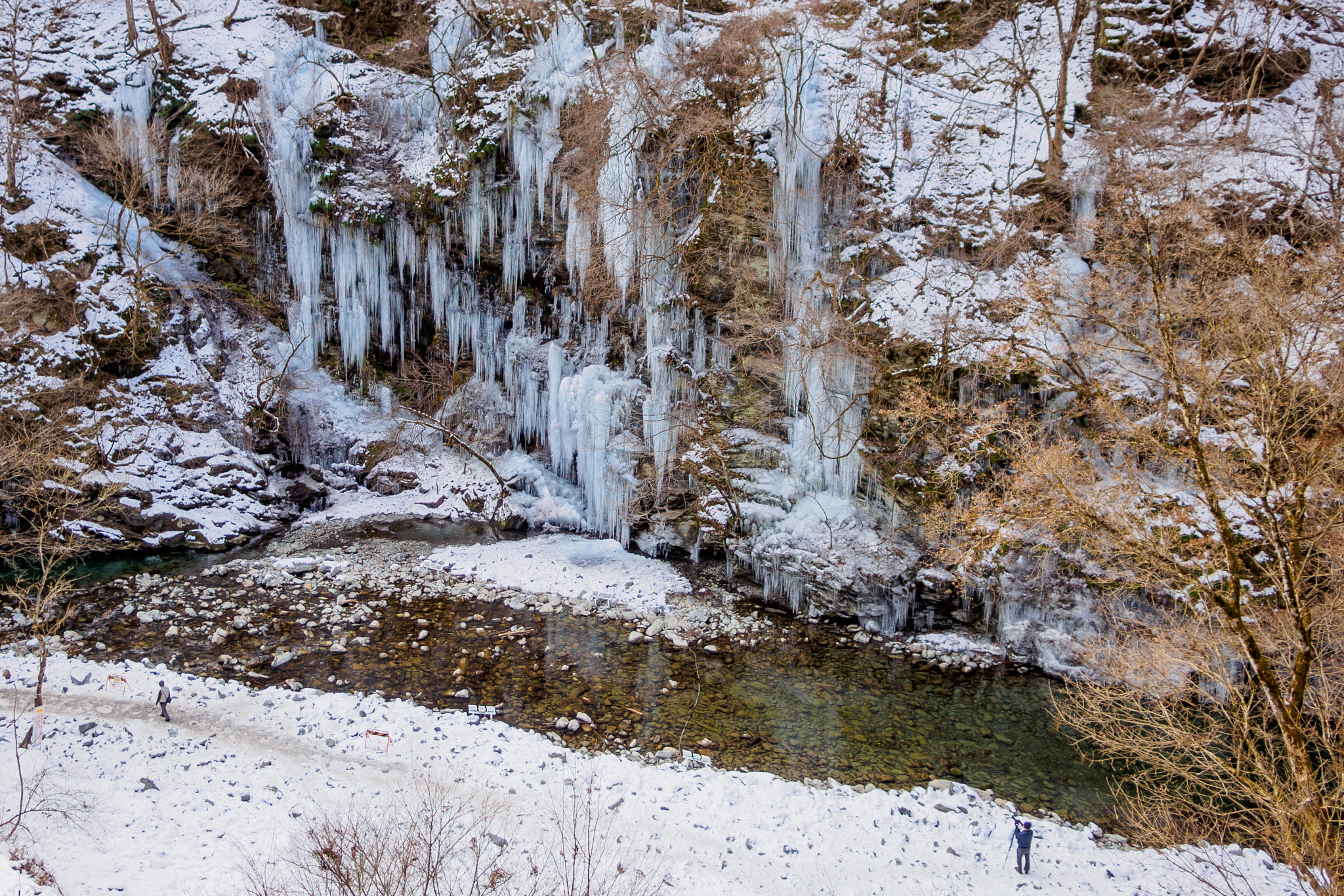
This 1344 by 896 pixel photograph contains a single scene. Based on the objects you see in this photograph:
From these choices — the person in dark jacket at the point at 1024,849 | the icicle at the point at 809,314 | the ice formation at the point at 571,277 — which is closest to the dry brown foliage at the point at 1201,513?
the person in dark jacket at the point at 1024,849

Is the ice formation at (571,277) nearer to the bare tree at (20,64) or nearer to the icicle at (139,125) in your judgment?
the icicle at (139,125)

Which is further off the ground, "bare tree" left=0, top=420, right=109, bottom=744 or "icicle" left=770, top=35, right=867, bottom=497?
"icicle" left=770, top=35, right=867, bottom=497

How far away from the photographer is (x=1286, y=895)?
19.9ft

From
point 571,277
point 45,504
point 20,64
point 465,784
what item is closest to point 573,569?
point 465,784

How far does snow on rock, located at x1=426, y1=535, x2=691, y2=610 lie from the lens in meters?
12.9

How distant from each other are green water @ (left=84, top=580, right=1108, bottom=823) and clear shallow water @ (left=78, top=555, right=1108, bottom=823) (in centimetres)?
2

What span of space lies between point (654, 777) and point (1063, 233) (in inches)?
496

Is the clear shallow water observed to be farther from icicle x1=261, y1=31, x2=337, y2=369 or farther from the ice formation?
icicle x1=261, y1=31, x2=337, y2=369

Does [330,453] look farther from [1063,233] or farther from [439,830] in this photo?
[1063,233]

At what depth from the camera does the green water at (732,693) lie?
27.3 feet

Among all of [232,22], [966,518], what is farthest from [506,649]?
[232,22]

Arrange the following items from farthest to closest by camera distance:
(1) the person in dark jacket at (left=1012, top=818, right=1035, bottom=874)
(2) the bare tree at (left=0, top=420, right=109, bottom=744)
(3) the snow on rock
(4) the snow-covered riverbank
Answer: (3) the snow on rock
(2) the bare tree at (left=0, top=420, right=109, bottom=744)
(1) the person in dark jacket at (left=1012, top=818, right=1035, bottom=874)
(4) the snow-covered riverbank

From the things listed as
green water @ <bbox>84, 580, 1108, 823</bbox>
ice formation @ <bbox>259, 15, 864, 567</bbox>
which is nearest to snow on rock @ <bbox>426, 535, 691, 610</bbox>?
ice formation @ <bbox>259, 15, 864, 567</bbox>

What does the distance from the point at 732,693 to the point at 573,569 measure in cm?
498
